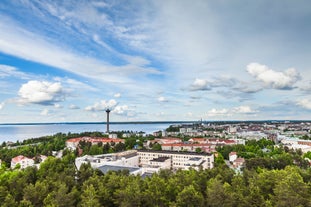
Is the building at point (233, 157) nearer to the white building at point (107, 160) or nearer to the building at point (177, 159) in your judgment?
the building at point (177, 159)

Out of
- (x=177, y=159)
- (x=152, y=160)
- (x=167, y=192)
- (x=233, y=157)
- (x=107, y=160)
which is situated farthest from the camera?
(x=233, y=157)

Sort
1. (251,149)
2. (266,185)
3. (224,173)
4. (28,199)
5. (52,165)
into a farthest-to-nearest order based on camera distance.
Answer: (251,149), (52,165), (224,173), (266,185), (28,199)

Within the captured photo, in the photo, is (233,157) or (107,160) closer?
(107,160)

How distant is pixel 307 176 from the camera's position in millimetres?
20953

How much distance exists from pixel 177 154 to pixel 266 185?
2181 centimetres

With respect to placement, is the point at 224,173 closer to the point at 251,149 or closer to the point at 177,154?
the point at 177,154

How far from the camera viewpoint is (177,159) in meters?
38.3

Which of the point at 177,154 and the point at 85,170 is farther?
the point at 177,154

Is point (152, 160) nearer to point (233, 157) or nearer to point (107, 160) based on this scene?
point (107, 160)

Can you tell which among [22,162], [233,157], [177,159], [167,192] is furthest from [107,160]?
[233,157]

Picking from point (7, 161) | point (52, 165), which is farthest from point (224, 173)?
point (7, 161)

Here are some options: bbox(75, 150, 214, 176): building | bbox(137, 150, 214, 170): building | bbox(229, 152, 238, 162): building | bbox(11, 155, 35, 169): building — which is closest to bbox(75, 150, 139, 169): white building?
bbox(75, 150, 214, 176): building

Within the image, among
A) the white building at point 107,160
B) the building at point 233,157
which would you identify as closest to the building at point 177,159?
the white building at point 107,160

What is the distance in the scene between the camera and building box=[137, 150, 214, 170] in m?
33.5
